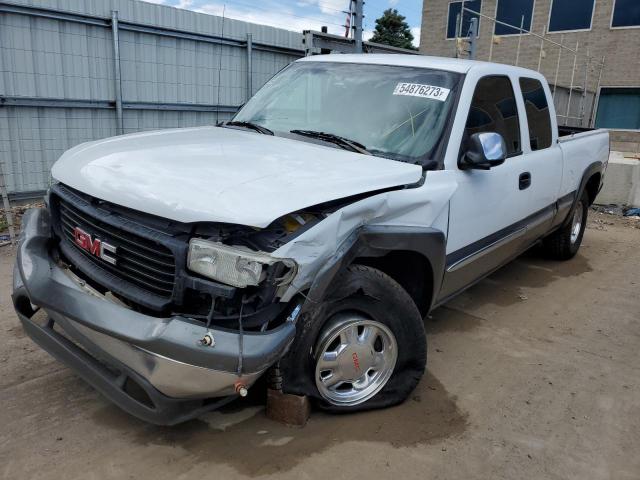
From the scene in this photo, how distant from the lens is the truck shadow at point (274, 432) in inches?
105

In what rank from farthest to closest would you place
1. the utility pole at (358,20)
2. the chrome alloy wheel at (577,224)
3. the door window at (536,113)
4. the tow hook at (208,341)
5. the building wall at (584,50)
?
1. the building wall at (584,50)
2. the utility pole at (358,20)
3. the chrome alloy wheel at (577,224)
4. the door window at (536,113)
5. the tow hook at (208,341)

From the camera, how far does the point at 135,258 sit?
2.52m

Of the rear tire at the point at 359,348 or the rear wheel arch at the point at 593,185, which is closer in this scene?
the rear tire at the point at 359,348

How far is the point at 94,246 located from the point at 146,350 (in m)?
0.76

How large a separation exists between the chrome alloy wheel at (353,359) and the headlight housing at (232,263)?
2.00 ft

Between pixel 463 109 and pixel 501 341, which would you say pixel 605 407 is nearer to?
pixel 501 341

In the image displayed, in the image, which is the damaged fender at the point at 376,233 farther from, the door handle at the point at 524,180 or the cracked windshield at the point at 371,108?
the door handle at the point at 524,180

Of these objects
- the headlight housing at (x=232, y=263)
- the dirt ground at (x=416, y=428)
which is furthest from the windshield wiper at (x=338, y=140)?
the dirt ground at (x=416, y=428)

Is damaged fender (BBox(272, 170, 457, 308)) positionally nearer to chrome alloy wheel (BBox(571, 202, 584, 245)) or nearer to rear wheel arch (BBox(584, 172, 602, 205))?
chrome alloy wheel (BBox(571, 202, 584, 245))

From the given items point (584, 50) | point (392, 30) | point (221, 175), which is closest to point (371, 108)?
point (221, 175)

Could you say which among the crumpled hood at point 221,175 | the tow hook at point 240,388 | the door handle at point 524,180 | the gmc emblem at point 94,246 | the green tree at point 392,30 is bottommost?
the tow hook at point 240,388

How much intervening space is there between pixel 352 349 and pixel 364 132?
55.2 inches

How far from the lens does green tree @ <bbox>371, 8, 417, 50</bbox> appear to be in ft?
170

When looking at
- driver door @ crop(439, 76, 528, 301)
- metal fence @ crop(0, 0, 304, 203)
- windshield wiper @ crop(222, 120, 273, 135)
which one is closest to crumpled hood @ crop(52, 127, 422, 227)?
windshield wiper @ crop(222, 120, 273, 135)
